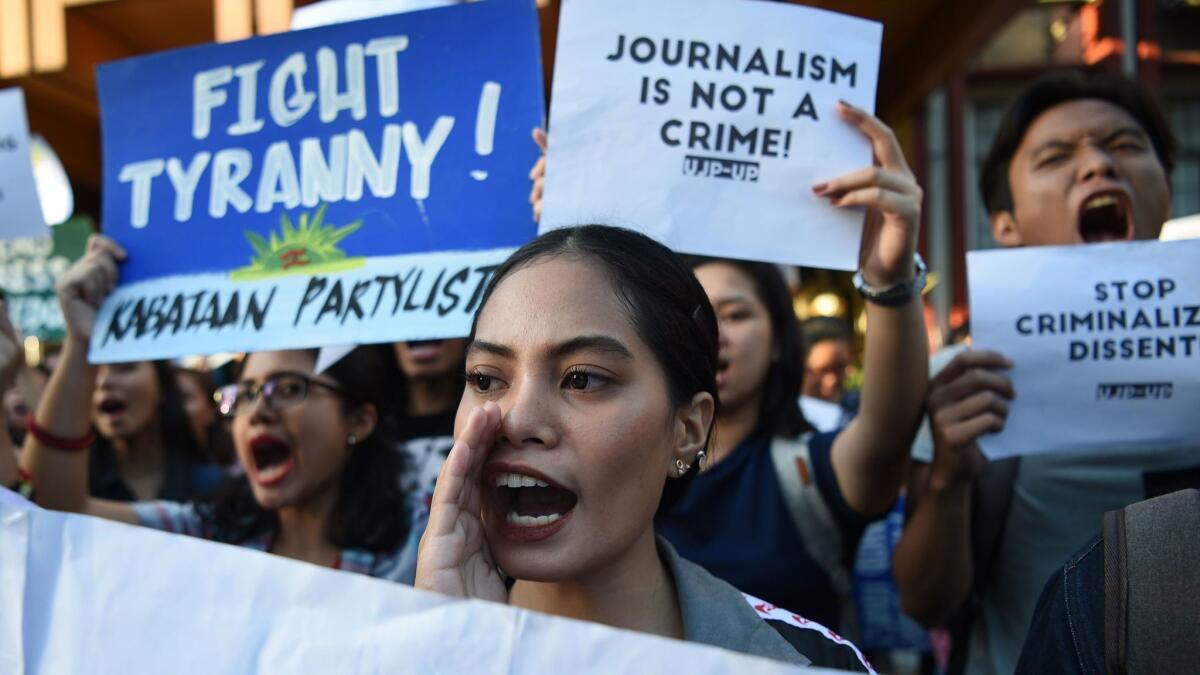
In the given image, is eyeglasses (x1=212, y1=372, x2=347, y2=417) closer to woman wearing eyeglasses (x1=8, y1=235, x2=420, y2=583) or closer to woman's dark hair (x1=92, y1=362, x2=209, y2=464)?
woman wearing eyeglasses (x1=8, y1=235, x2=420, y2=583)

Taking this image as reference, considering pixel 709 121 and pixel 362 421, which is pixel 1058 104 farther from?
pixel 362 421

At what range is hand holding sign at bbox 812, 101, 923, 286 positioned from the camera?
6.05 feet

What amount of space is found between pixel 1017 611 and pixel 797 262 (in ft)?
2.70

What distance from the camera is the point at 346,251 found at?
2.19 meters

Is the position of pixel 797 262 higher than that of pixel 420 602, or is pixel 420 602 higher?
pixel 797 262

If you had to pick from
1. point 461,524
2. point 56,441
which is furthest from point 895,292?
point 56,441

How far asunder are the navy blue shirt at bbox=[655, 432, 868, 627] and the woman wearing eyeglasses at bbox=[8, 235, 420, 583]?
2.24 feet

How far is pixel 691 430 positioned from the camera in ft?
4.99

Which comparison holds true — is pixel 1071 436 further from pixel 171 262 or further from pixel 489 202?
pixel 171 262

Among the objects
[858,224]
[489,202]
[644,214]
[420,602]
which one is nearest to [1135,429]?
[858,224]

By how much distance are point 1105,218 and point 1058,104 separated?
27 cm

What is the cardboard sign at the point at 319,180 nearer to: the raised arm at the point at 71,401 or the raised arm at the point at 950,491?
the raised arm at the point at 71,401

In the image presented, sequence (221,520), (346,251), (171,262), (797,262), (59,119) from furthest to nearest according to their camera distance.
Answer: (59,119) < (221,520) < (171,262) < (346,251) < (797,262)

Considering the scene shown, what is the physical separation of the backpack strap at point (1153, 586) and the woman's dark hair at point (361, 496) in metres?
1.72
